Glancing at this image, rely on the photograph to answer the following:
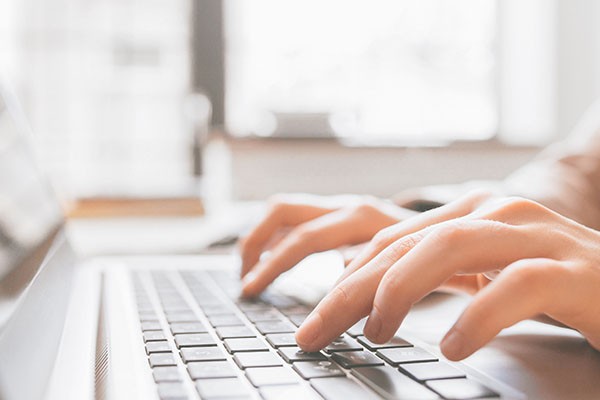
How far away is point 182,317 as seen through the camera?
0.49 metres

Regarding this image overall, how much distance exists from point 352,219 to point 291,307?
142 millimetres

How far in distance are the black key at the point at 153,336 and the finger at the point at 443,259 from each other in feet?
0.42

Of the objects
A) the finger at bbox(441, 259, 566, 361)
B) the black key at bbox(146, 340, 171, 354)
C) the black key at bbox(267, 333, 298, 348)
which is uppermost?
the finger at bbox(441, 259, 566, 361)

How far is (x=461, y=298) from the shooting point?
1.98ft

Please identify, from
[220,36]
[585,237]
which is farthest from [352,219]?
[220,36]

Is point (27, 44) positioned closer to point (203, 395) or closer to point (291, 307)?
point (291, 307)

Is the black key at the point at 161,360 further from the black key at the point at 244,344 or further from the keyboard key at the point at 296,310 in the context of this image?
the keyboard key at the point at 296,310

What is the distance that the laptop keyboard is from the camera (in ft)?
0.99

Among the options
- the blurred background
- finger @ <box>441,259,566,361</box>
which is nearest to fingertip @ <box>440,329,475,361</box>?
finger @ <box>441,259,566,361</box>

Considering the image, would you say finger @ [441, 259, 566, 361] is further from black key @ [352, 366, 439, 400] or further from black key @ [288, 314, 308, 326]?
black key @ [288, 314, 308, 326]

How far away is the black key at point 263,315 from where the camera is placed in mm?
493

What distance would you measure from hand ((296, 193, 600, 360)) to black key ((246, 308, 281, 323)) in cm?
11

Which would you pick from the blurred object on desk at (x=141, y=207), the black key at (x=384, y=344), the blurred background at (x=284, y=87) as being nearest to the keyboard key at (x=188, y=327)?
the black key at (x=384, y=344)

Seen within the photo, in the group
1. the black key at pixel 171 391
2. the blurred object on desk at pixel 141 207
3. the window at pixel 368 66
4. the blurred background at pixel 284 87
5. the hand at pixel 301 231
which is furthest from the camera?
the window at pixel 368 66
